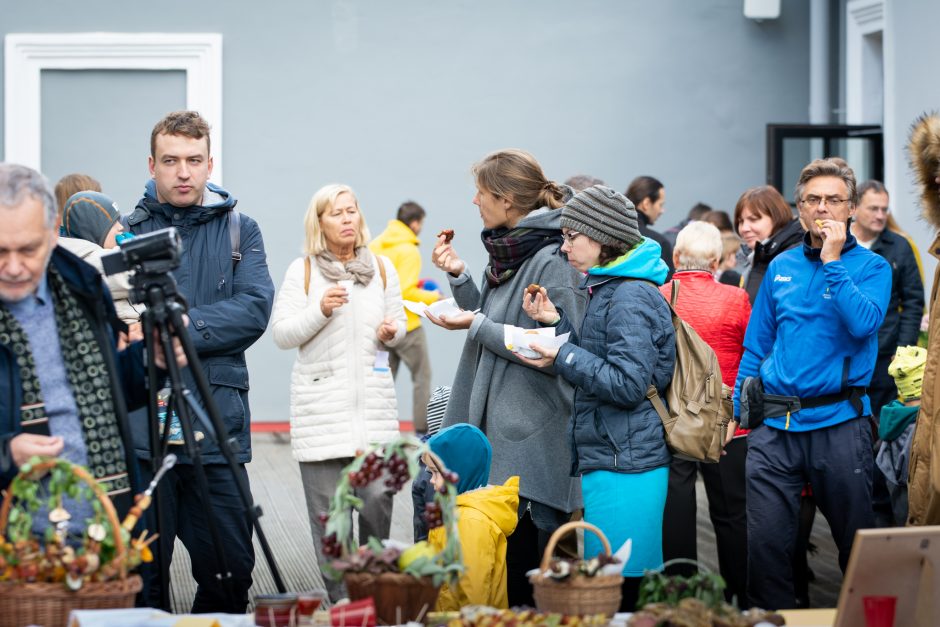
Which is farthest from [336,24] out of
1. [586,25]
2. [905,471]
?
[905,471]

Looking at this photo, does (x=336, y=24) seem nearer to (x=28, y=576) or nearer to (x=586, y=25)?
(x=586, y=25)

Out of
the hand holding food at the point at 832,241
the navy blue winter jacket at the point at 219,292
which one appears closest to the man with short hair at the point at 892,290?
the hand holding food at the point at 832,241

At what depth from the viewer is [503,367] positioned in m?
4.33

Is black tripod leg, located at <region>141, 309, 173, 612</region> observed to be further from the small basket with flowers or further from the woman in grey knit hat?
the woman in grey knit hat

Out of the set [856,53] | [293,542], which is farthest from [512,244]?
[856,53]

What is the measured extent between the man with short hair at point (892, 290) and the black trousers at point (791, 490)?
2.11 m

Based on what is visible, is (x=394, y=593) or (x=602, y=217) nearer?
(x=394, y=593)

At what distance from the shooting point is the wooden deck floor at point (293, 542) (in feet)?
18.2

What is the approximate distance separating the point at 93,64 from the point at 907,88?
6245 mm

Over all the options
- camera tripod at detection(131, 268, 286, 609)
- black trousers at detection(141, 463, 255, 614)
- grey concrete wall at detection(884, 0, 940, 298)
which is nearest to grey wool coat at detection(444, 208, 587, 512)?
black trousers at detection(141, 463, 255, 614)

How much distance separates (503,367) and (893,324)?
2.96 metres

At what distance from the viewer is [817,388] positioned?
4332 mm

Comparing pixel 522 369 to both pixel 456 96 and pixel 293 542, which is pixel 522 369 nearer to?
pixel 293 542

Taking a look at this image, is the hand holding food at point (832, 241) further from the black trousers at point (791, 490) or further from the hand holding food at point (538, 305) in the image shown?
→ the hand holding food at point (538, 305)
